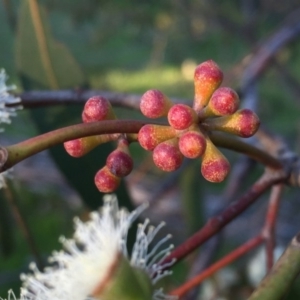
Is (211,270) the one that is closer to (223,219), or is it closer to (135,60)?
(223,219)

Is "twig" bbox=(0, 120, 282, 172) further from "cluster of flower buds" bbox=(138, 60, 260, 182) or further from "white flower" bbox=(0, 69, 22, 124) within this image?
"white flower" bbox=(0, 69, 22, 124)

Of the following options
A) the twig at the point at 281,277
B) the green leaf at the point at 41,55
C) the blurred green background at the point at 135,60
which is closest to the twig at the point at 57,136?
the twig at the point at 281,277

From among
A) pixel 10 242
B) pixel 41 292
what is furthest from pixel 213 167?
pixel 10 242

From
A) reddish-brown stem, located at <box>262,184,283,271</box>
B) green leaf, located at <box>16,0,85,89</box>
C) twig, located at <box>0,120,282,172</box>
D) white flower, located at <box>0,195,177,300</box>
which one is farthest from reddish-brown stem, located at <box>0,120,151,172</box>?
green leaf, located at <box>16,0,85,89</box>

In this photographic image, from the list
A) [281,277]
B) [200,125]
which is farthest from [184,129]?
[281,277]

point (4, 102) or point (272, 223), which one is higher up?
point (4, 102)

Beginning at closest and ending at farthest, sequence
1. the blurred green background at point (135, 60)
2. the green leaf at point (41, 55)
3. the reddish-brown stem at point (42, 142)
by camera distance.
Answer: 1. the reddish-brown stem at point (42, 142)
2. the green leaf at point (41, 55)
3. the blurred green background at point (135, 60)

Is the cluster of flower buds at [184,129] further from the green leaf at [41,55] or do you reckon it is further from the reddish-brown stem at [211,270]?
the green leaf at [41,55]
